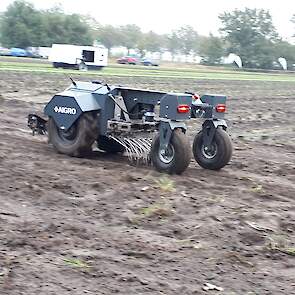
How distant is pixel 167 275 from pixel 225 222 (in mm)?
2001

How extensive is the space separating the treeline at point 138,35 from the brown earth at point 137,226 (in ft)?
276

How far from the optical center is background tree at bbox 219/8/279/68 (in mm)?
105875

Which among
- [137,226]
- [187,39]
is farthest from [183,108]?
[187,39]

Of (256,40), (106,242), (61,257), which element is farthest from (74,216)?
(256,40)

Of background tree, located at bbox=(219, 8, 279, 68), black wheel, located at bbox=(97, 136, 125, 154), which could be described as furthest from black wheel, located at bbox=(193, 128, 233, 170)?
background tree, located at bbox=(219, 8, 279, 68)

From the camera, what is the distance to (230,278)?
20.6 feet

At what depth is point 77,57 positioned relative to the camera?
62.4m

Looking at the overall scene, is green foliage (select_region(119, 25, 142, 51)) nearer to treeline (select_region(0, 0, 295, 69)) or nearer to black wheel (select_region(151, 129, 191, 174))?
treeline (select_region(0, 0, 295, 69))

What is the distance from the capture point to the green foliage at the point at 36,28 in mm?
94375

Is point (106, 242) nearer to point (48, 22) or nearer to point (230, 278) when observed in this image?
point (230, 278)

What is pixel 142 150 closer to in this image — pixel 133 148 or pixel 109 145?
pixel 133 148

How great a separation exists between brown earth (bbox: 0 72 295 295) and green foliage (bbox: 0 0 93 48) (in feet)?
274

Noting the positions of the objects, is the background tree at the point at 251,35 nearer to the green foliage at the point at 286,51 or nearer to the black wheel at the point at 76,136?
the green foliage at the point at 286,51

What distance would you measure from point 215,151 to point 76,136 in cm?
216
